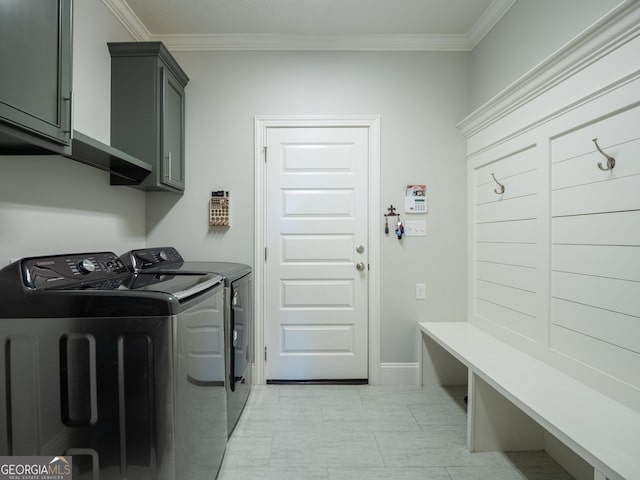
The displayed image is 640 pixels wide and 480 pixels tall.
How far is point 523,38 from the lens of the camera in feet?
6.29

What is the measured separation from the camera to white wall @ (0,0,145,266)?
4.56ft

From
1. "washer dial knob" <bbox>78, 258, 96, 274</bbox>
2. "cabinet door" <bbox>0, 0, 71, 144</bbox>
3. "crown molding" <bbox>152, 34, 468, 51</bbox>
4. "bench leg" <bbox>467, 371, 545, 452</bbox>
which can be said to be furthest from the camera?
"crown molding" <bbox>152, 34, 468, 51</bbox>

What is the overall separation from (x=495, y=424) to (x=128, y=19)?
3.35 metres

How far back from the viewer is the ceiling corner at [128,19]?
6.70ft

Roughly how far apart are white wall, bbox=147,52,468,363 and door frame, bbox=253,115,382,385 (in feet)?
0.17

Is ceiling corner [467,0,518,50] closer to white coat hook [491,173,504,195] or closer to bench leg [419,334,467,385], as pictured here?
white coat hook [491,173,504,195]

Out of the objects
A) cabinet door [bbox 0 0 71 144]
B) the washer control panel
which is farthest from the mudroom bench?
cabinet door [bbox 0 0 71 144]

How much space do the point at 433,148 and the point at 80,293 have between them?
241 cm

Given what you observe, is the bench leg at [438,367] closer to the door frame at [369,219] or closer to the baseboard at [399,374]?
the baseboard at [399,374]

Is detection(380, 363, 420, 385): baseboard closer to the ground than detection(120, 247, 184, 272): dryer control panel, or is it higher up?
closer to the ground

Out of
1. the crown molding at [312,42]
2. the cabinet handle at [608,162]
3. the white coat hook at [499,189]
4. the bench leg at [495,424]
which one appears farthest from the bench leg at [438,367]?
the crown molding at [312,42]

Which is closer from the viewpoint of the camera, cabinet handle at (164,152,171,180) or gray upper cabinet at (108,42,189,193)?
gray upper cabinet at (108,42,189,193)

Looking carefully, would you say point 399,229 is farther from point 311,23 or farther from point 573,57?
point 311,23

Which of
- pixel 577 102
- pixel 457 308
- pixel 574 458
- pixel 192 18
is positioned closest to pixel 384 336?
pixel 457 308
